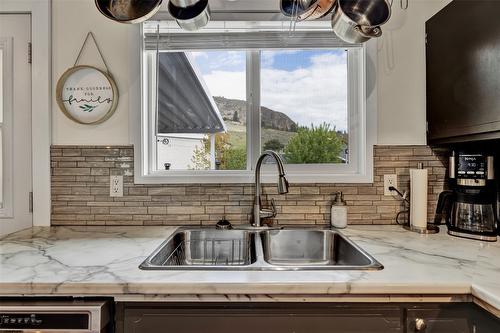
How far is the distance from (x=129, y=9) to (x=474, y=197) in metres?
1.68

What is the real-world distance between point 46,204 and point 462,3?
7.15ft

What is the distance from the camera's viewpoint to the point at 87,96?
1.59 meters

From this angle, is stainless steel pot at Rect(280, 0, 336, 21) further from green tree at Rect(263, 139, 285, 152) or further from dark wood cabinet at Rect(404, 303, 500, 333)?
dark wood cabinet at Rect(404, 303, 500, 333)

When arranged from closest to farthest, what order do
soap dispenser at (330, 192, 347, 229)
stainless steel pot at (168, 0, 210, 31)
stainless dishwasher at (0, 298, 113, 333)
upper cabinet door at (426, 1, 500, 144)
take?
1. stainless dishwasher at (0, 298, 113, 333)
2. upper cabinet door at (426, 1, 500, 144)
3. stainless steel pot at (168, 0, 210, 31)
4. soap dispenser at (330, 192, 347, 229)

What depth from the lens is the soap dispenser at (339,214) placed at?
150cm

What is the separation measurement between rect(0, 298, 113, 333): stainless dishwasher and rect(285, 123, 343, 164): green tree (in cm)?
118

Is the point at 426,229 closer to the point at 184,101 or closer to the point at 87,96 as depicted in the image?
the point at 184,101

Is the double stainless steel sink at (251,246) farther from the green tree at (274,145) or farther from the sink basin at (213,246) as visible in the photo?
the green tree at (274,145)

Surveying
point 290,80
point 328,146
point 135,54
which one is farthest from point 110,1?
point 328,146

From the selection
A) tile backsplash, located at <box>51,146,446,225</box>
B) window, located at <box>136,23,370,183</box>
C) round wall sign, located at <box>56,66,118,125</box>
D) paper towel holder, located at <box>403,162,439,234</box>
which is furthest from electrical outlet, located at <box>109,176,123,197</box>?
paper towel holder, located at <box>403,162,439,234</box>

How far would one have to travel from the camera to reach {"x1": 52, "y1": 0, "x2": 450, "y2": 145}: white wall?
62.2 inches

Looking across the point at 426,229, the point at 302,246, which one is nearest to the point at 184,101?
the point at 302,246

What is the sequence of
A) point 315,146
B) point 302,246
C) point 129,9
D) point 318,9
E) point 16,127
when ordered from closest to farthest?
point 129,9
point 318,9
point 302,246
point 16,127
point 315,146

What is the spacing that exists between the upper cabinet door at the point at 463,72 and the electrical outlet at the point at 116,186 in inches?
63.9
